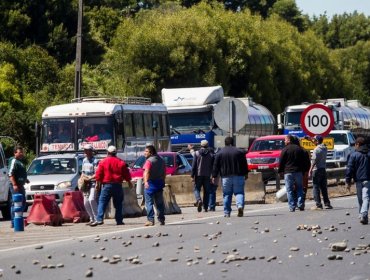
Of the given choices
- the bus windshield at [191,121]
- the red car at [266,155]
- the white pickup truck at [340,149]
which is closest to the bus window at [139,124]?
the red car at [266,155]

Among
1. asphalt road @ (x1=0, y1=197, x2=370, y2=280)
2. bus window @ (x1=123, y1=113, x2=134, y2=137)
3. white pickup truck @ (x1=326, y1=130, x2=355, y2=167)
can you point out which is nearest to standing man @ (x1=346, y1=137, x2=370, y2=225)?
asphalt road @ (x1=0, y1=197, x2=370, y2=280)

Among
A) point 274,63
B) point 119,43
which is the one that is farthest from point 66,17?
point 274,63

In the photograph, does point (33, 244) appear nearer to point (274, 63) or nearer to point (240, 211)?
point (240, 211)

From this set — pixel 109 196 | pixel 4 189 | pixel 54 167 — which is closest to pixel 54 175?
pixel 54 167

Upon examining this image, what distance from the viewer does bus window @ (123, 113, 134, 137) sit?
3925cm

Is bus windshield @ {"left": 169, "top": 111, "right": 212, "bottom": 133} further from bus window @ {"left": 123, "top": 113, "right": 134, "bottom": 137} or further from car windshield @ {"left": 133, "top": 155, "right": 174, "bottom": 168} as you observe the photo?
car windshield @ {"left": 133, "top": 155, "right": 174, "bottom": 168}

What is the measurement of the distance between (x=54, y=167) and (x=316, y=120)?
7.85 m

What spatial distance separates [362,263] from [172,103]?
32.9 metres

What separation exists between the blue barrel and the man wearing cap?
6671 mm

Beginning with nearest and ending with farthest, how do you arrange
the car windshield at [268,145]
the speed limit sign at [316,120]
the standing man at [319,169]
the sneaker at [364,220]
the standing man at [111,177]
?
the sneaker at [364,220]
the standing man at [111,177]
the standing man at [319,169]
the speed limit sign at [316,120]
the car windshield at [268,145]

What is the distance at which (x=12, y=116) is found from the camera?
1948 inches

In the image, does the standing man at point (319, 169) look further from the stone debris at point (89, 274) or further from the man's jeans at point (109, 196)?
the stone debris at point (89, 274)

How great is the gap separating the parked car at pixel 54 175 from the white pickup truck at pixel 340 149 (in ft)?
50.3

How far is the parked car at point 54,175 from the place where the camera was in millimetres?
32062
